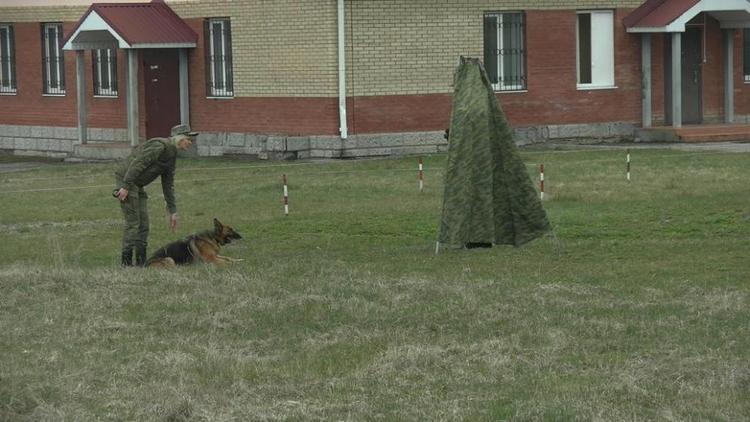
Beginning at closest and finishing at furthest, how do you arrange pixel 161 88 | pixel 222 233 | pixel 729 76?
pixel 222 233, pixel 161 88, pixel 729 76

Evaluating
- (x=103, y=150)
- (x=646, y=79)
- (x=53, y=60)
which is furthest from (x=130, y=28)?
(x=646, y=79)

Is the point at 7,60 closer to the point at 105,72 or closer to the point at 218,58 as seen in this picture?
the point at 105,72

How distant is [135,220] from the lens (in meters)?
16.9

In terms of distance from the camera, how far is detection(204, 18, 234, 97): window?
32.8 meters

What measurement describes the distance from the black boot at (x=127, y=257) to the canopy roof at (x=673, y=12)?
18228mm

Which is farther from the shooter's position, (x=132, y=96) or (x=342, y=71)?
(x=132, y=96)

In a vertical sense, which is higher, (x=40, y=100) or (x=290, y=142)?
(x=40, y=100)

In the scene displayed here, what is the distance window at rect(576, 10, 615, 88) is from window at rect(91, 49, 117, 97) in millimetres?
10760

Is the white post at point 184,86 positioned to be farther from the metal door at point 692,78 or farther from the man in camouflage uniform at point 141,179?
the man in camouflage uniform at point 141,179

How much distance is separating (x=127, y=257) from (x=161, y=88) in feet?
56.7

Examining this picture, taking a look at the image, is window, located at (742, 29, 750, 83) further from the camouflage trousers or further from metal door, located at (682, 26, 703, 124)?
the camouflage trousers

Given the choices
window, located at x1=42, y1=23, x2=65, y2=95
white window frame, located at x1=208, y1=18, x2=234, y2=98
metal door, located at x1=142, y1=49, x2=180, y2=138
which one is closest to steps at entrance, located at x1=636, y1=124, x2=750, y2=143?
white window frame, located at x1=208, y1=18, x2=234, y2=98

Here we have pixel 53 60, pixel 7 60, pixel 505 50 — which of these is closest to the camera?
pixel 505 50

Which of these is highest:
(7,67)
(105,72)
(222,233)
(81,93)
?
(7,67)
